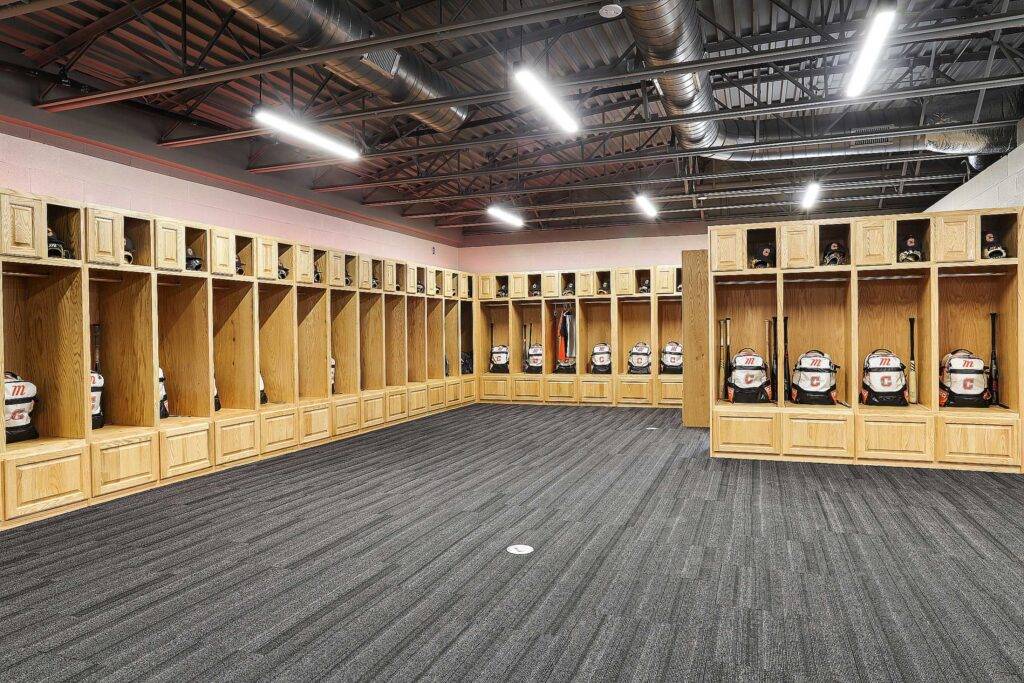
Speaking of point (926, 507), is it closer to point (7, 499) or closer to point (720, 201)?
point (7, 499)

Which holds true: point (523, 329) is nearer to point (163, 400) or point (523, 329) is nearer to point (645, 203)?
point (645, 203)

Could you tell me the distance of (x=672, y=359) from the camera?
11.0 metres

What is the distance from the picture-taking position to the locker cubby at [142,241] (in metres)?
5.43

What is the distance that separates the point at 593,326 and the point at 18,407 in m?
8.98

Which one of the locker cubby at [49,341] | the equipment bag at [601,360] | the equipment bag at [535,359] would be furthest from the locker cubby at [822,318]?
the locker cubby at [49,341]

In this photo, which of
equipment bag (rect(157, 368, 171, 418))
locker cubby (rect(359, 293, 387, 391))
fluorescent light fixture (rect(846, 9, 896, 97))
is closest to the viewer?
fluorescent light fixture (rect(846, 9, 896, 97))

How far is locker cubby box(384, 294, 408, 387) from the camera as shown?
9.52 meters

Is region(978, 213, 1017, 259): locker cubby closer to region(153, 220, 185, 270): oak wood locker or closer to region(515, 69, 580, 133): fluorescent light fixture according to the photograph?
region(515, 69, 580, 133): fluorescent light fixture

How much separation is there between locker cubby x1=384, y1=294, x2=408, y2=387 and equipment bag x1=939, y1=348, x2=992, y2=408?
6726mm

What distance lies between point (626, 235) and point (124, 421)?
9829 mm

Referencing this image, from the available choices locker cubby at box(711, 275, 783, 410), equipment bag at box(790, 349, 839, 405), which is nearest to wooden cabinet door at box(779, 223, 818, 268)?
locker cubby at box(711, 275, 783, 410)

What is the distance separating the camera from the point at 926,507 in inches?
176

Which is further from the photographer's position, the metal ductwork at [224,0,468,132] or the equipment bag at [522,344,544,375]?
the equipment bag at [522,344,544,375]

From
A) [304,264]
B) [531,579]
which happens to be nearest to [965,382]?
[531,579]
